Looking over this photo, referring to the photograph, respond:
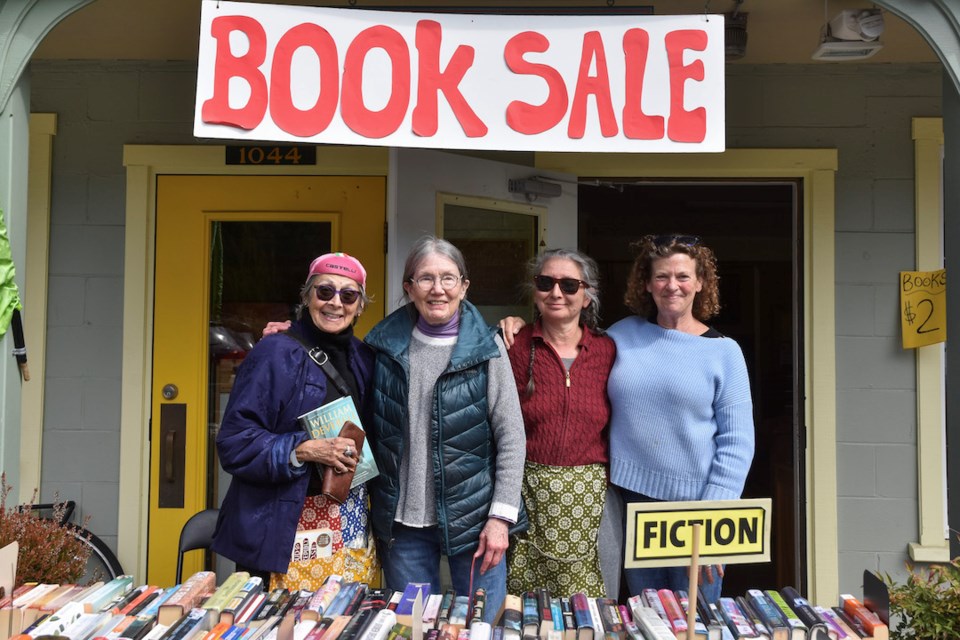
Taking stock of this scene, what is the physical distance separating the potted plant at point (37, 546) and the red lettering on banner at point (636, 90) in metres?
2.17

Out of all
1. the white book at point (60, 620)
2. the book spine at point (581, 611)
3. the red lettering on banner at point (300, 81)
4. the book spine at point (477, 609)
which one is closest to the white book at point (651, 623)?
the book spine at point (581, 611)

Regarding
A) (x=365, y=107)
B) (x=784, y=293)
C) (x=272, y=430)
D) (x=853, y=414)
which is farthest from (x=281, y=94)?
(x=784, y=293)

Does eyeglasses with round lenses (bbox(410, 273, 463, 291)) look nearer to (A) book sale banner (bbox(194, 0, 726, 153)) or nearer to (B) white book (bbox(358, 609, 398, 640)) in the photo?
A: (A) book sale banner (bbox(194, 0, 726, 153))

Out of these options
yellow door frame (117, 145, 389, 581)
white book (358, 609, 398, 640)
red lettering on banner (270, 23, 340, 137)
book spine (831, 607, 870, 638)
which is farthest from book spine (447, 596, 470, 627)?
yellow door frame (117, 145, 389, 581)

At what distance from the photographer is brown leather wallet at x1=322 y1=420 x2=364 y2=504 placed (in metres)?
2.29

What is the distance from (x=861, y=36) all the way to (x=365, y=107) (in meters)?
2.01

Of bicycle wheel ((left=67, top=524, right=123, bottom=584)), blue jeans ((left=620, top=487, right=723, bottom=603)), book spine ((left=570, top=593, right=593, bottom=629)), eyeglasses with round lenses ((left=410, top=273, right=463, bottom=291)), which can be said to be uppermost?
eyeglasses with round lenses ((left=410, top=273, right=463, bottom=291))

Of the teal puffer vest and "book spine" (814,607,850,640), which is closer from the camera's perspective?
"book spine" (814,607,850,640)

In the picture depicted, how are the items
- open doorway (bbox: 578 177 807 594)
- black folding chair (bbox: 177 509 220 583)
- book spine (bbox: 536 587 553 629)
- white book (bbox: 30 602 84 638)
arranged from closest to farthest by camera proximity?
white book (bbox: 30 602 84 638)
book spine (bbox: 536 587 553 629)
black folding chair (bbox: 177 509 220 583)
open doorway (bbox: 578 177 807 594)

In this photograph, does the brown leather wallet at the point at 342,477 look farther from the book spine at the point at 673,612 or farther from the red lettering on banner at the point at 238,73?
the red lettering on banner at the point at 238,73

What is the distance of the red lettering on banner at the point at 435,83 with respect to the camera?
259cm

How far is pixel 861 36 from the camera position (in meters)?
3.15

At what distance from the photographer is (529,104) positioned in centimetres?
261

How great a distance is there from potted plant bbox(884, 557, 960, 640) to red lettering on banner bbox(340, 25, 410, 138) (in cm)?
195
